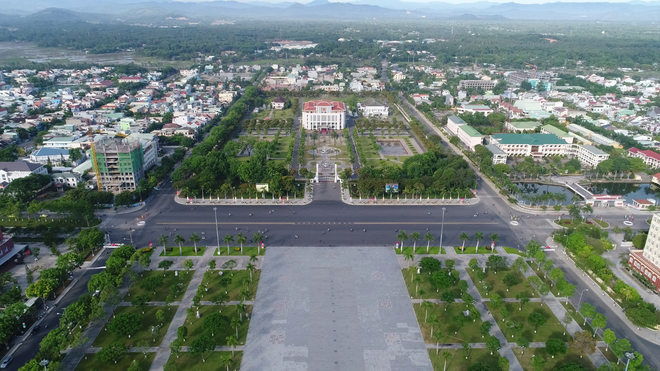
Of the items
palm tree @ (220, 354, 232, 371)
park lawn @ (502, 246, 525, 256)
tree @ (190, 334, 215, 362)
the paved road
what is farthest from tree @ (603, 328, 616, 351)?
the paved road

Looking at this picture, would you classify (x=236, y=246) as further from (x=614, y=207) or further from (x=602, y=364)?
(x=614, y=207)

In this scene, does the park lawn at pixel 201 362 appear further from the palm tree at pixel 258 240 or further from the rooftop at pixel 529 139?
the rooftop at pixel 529 139

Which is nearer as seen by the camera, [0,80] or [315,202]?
[315,202]

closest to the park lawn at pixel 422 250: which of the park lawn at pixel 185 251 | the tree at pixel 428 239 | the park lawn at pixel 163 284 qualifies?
the tree at pixel 428 239

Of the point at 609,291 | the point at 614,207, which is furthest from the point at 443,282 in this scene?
the point at 614,207

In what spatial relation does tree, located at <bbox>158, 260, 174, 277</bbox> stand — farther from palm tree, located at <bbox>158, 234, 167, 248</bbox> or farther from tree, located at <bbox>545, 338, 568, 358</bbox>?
tree, located at <bbox>545, 338, 568, 358</bbox>

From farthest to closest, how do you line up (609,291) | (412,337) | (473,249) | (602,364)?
(473,249), (609,291), (412,337), (602,364)

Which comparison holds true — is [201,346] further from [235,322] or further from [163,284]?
[163,284]
